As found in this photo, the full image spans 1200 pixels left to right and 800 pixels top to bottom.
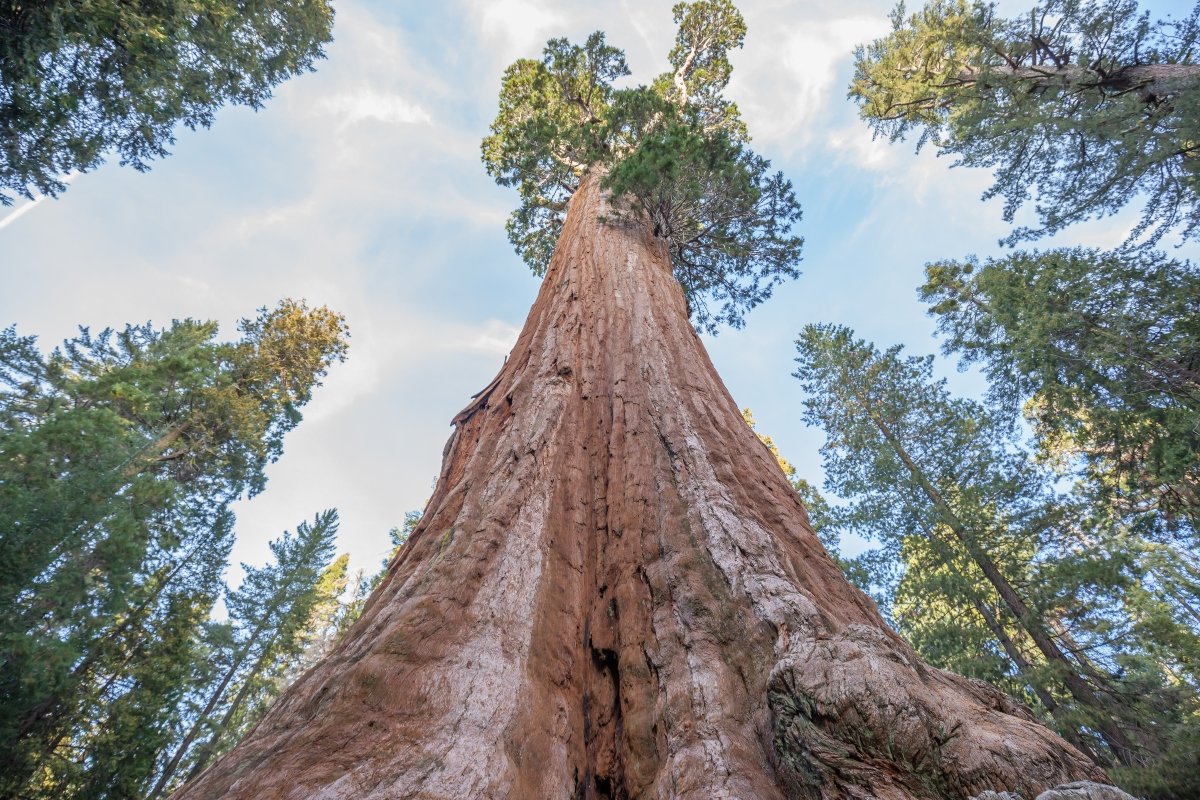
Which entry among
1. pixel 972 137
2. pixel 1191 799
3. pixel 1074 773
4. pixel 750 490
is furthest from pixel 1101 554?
pixel 1074 773

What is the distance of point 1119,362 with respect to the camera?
8180mm

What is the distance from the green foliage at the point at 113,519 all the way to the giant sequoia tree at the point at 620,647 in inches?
391

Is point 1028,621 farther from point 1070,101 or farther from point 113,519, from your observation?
point 113,519

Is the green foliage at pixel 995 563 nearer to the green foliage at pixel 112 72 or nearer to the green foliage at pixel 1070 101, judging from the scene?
the green foliage at pixel 1070 101

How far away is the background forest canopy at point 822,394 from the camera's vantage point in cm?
774

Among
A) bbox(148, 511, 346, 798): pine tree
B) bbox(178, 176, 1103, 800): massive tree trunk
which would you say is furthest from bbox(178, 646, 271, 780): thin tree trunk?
bbox(178, 176, 1103, 800): massive tree trunk

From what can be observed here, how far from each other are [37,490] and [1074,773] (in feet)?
43.9

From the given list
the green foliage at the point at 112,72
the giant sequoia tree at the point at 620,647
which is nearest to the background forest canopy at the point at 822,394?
the green foliage at the point at 112,72

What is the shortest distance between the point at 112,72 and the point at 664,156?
30.0 ft

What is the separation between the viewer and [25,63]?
6.63m

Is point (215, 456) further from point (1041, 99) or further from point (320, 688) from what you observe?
point (1041, 99)

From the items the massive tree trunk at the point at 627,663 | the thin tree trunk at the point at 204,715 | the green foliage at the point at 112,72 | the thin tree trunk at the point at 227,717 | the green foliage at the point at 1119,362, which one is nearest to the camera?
the massive tree trunk at the point at 627,663

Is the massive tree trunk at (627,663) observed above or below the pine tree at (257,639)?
below

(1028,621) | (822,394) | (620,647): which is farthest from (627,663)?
(822,394)
